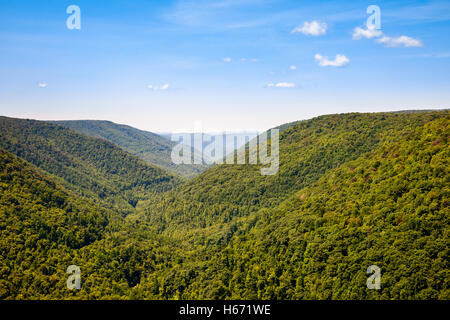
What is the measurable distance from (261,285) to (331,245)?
58.5 feet

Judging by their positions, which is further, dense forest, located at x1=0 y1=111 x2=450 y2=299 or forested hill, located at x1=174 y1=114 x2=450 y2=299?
dense forest, located at x1=0 y1=111 x2=450 y2=299

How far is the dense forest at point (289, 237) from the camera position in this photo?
152 feet

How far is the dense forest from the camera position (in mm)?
46188

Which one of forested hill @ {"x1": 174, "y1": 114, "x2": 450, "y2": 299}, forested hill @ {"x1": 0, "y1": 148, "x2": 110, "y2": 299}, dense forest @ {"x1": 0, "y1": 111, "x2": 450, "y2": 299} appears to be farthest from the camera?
forested hill @ {"x1": 0, "y1": 148, "x2": 110, "y2": 299}

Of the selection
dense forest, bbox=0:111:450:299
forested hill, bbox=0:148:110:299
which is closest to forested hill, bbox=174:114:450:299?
dense forest, bbox=0:111:450:299

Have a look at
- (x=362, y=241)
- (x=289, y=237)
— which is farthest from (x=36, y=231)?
(x=362, y=241)

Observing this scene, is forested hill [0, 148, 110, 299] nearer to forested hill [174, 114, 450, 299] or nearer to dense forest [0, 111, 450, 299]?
dense forest [0, 111, 450, 299]

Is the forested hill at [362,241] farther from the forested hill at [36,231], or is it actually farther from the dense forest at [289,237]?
the forested hill at [36,231]

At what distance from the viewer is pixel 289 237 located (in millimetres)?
68688

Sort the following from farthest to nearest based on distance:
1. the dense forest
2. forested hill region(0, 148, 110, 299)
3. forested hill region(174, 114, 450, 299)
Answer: forested hill region(0, 148, 110, 299), the dense forest, forested hill region(174, 114, 450, 299)

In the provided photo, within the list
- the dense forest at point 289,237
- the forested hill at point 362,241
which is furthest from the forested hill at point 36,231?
the forested hill at point 362,241

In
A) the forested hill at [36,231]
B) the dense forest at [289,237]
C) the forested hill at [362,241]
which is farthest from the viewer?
the forested hill at [36,231]
